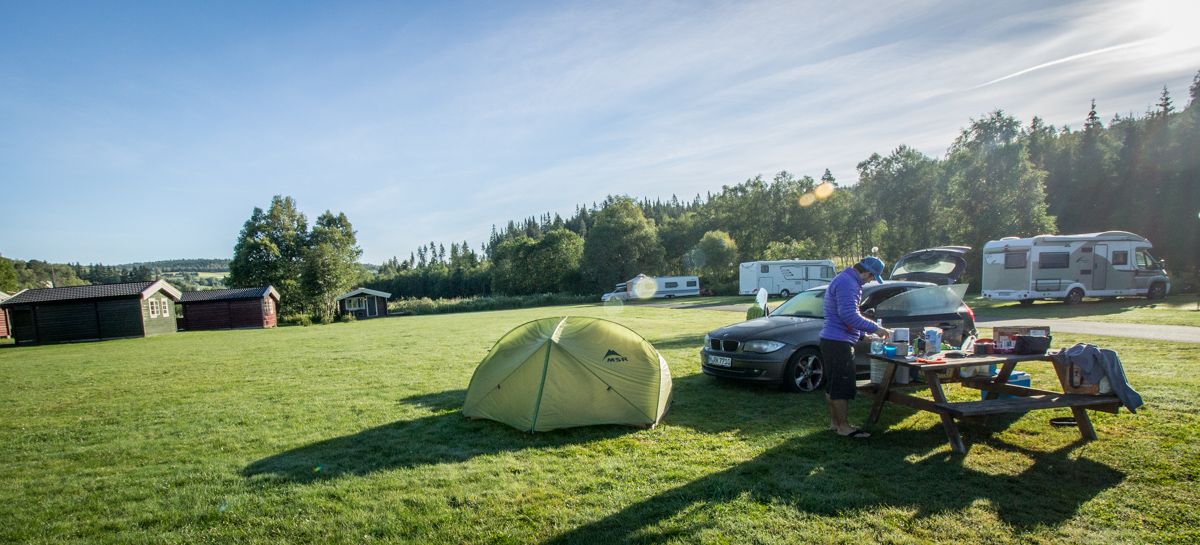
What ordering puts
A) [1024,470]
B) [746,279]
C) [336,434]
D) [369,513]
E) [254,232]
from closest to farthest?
[369,513] < [1024,470] < [336,434] < [746,279] < [254,232]

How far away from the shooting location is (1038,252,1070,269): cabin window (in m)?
20.1

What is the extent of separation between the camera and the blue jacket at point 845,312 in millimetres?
5555

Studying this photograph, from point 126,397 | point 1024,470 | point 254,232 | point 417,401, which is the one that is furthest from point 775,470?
point 254,232

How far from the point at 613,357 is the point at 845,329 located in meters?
2.72

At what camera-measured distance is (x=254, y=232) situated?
54.8m

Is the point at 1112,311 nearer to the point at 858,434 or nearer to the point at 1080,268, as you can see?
the point at 1080,268

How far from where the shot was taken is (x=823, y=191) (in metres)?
62.5

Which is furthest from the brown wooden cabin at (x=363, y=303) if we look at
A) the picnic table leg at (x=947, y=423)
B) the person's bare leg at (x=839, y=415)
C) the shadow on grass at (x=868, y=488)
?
the picnic table leg at (x=947, y=423)

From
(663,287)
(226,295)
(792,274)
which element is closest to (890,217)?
(792,274)

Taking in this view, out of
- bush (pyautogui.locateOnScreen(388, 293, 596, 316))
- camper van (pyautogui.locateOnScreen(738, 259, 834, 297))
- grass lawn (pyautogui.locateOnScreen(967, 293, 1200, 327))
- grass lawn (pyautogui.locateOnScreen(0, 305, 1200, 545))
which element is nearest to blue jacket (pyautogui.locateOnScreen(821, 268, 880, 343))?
grass lawn (pyautogui.locateOnScreen(0, 305, 1200, 545))

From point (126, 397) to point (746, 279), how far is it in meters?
38.2

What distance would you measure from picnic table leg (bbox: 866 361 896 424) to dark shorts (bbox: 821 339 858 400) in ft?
1.37

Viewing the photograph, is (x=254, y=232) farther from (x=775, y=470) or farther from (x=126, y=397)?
(x=775, y=470)

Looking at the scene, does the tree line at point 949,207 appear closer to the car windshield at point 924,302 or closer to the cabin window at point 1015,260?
the cabin window at point 1015,260
